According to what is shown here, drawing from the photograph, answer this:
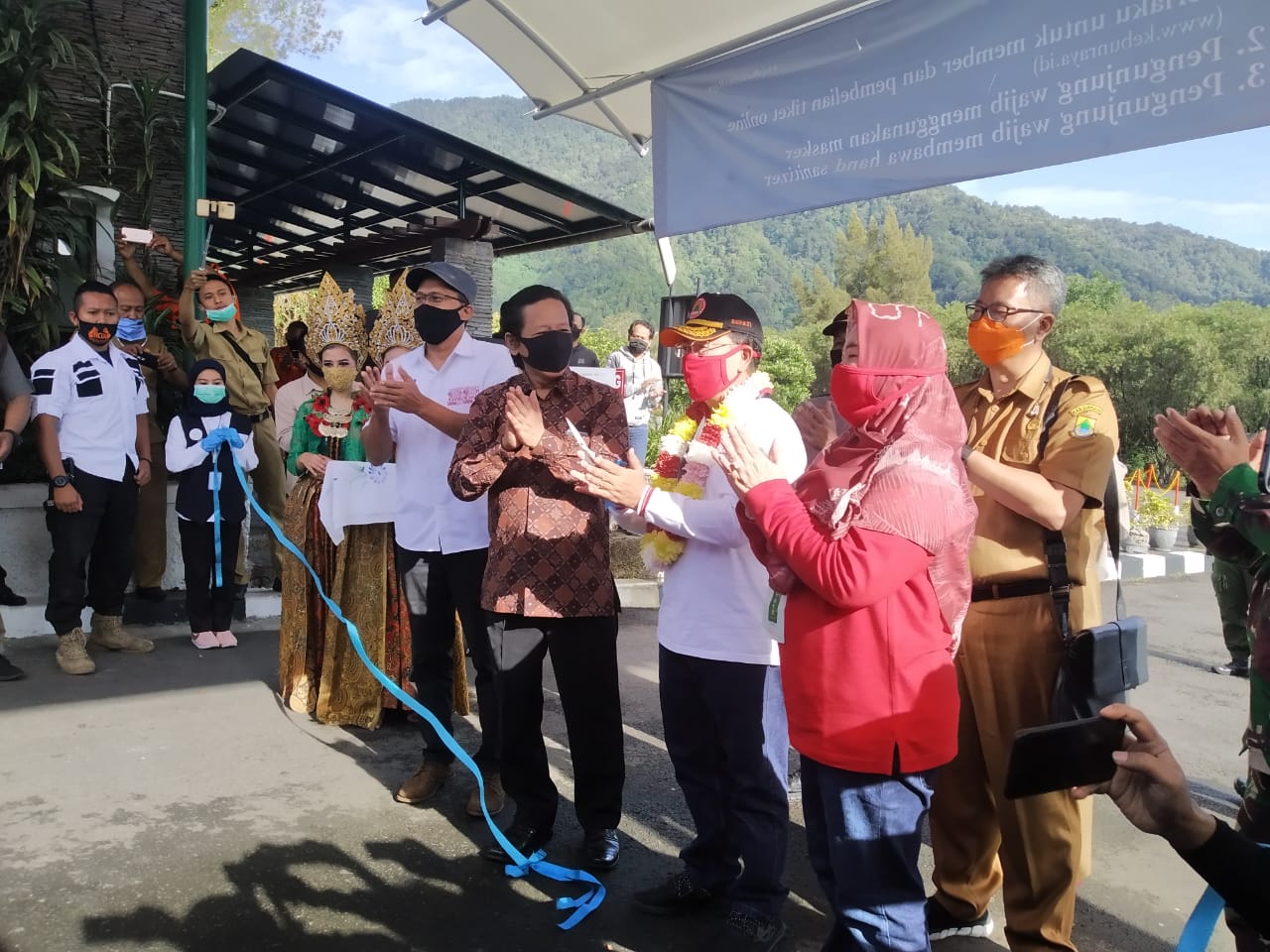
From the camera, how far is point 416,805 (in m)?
3.91

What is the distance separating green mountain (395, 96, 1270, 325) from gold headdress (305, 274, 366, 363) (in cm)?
7767

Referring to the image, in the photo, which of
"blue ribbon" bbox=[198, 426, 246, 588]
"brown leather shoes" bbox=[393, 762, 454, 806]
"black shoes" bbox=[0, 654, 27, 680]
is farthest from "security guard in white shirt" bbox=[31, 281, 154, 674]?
"brown leather shoes" bbox=[393, 762, 454, 806]

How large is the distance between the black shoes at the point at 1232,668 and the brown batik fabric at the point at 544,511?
4.36m

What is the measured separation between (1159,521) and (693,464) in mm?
10366

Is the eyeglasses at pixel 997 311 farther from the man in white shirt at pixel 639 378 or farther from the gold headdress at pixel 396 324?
the man in white shirt at pixel 639 378

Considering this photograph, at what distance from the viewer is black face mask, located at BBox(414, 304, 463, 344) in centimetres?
377

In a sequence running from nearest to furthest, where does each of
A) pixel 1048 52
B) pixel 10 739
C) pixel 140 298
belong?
1. pixel 1048 52
2. pixel 10 739
3. pixel 140 298

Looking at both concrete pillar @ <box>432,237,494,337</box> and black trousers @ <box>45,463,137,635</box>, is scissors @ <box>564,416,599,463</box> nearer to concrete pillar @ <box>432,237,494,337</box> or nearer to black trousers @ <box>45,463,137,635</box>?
black trousers @ <box>45,463,137,635</box>

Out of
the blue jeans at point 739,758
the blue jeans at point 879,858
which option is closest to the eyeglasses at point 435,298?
the blue jeans at point 739,758

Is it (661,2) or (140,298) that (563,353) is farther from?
(140,298)

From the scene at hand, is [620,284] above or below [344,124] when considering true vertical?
above

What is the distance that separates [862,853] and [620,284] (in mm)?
98543

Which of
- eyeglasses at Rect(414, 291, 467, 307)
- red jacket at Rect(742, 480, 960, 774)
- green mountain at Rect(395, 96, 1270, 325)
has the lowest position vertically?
red jacket at Rect(742, 480, 960, 774)

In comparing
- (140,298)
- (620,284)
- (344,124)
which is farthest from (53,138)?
(620,284)
